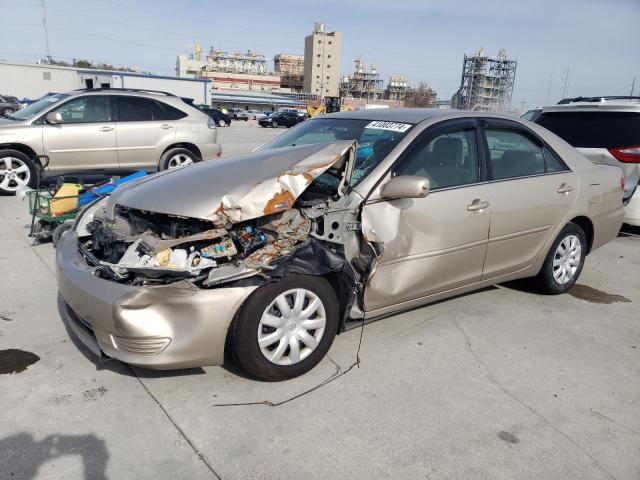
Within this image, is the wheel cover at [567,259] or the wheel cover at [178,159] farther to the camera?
the wheel cover at [178,159]

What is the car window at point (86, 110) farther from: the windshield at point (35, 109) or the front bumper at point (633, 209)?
the front bumper at point (633, 209)

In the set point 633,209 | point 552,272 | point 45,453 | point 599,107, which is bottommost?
point 45,453

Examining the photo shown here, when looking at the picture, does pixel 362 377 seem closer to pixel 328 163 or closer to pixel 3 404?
pixel 328 163

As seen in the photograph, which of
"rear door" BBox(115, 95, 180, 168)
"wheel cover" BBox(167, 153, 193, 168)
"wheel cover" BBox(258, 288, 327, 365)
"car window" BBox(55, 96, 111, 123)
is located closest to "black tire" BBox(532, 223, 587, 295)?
"wheel cover" BBox(258, 288, 327, 365)

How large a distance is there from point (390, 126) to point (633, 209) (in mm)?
4320

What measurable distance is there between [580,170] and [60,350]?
4.41 metres

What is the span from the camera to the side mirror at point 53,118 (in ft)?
25.3

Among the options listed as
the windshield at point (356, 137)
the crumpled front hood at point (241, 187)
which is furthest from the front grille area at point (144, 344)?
the windshield at point (356, 137)

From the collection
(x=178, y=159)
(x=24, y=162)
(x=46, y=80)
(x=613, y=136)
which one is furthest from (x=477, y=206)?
(x=46, y=80)

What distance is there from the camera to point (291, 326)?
2971 millimetres

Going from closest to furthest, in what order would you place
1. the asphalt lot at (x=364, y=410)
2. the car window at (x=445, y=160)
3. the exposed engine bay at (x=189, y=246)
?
the asphalt lot at (x=364, y=410) → the exposed engine bay at (x=189, y=246) → the car window at (x=445, y=160)

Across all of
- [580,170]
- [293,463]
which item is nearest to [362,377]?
[293,463]

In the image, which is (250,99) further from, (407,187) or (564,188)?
(407,187)

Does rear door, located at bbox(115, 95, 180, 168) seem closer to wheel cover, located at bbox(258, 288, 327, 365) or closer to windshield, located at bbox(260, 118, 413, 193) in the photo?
windshield, located at bbox(260, 118, 413, 193)
